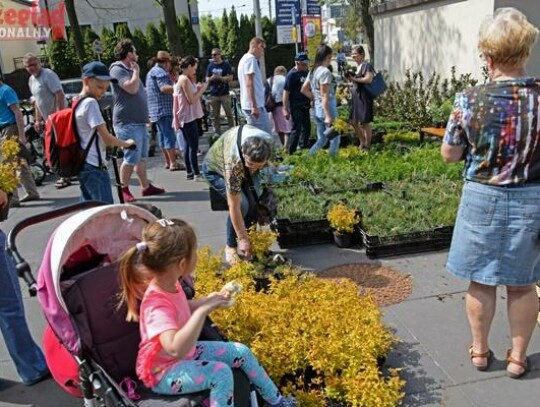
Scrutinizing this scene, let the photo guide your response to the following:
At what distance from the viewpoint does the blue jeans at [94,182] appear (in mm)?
4863

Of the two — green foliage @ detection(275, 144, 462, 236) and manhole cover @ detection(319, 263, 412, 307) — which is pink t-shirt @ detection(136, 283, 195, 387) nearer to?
manhole cover @ detection(319, 263, 412, 307)

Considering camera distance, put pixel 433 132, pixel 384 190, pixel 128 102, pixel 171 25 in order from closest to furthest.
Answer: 1. pixel 384 190
2. pixel 128 102
3. pixel 433 132
4. pixel 171 25

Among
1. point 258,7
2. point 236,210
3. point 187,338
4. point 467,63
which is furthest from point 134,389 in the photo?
point 258,7

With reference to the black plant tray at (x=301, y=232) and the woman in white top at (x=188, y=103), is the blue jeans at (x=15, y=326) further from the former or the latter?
the woman in white top at (x=188, y=103)

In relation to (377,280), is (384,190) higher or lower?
higher

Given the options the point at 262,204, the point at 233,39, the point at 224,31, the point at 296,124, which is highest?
the point at 224,31

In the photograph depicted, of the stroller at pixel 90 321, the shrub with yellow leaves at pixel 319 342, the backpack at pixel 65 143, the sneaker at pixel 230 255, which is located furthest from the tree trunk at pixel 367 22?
the stroller at pixel 90 321

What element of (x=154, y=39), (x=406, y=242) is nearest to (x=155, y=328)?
(x=406, y=242)

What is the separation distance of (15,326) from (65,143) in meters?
1.87

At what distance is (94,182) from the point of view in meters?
4.92

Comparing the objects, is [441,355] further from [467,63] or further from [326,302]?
[467,63]

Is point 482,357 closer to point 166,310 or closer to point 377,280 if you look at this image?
point 377,280

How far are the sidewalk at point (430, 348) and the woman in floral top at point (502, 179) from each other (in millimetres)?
219

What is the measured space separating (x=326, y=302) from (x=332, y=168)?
4.51 meters
